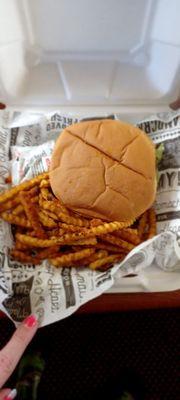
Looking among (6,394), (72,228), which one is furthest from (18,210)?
(6,394)

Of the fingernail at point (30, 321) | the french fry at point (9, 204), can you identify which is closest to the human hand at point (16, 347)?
the fingernail at point (30, 321)

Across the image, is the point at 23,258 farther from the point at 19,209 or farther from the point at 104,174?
the point at 104,174

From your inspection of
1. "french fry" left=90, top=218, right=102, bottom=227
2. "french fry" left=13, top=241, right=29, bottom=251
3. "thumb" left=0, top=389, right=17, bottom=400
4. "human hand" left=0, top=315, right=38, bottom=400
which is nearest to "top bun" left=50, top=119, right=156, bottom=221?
"french fry" left=90, top=218, right=102, bottom=227

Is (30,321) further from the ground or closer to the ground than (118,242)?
closer to the ground

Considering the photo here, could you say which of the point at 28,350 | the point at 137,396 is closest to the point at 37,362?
the point at 28,350

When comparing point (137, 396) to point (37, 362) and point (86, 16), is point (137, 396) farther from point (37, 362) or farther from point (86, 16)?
point (86, 16)
